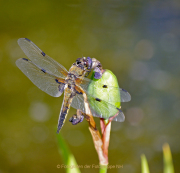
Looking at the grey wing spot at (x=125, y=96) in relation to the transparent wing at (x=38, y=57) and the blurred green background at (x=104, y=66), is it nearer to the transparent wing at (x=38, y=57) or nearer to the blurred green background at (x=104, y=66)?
the transparent wing at (x=38, y=57)

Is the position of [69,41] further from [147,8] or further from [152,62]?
[147,8]

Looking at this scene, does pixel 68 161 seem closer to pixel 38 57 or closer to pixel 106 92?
pixel 106 92

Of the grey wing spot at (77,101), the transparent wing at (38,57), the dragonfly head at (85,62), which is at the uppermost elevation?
the transparent wing at (38,57)

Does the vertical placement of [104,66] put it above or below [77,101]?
above

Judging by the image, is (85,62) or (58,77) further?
(58,77)

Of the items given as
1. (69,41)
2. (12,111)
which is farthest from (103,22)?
(12,111)

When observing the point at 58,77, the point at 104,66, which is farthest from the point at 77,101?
the point at 104,66

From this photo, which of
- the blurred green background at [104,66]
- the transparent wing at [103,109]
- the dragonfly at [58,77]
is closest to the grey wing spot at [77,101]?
the dragonfly at [58,77]
